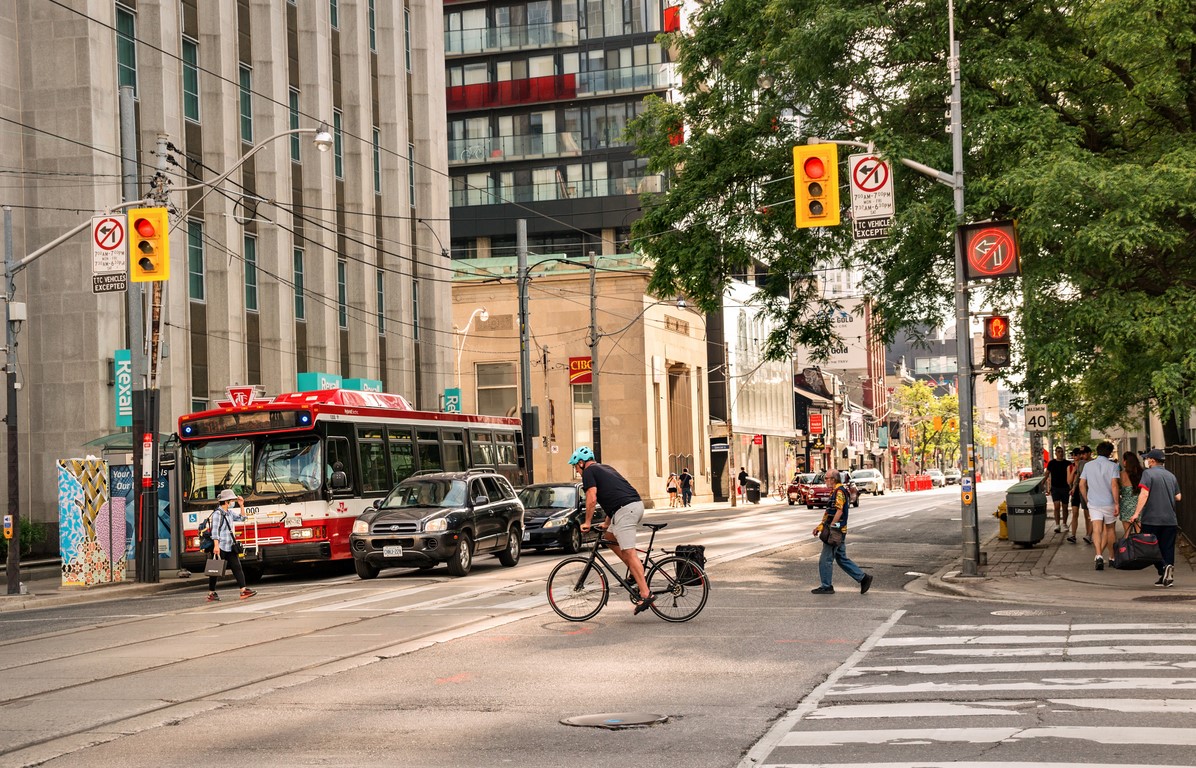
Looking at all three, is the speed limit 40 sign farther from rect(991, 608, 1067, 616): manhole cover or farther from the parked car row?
rect(991, 608, 1067, 616): manhole cover

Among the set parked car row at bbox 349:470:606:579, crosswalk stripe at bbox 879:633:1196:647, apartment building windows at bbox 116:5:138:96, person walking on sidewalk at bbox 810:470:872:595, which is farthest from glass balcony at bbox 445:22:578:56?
crosswalk stripe at bbox 879:633:1196:647

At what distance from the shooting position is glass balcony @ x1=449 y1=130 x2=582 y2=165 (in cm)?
7906

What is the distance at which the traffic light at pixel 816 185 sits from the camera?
65.9ft

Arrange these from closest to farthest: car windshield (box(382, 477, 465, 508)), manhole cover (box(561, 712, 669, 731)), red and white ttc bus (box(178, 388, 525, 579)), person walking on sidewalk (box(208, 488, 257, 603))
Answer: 1. manhole cover (box(561, 712, 669, 731))
2. person walking on sidewalk (box(208, 488, 257, 603))
3. car windshield (box(382, 477, 465, 508))
4. red and white ttc bus (box(178, 388, 525, 579))

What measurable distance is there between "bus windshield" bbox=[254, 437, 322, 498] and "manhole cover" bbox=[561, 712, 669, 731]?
53.8 feet

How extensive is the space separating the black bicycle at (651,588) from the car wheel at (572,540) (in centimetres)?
1352

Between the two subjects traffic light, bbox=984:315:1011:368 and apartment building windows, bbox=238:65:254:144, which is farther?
apartment building windows, bbox=238:65:254:144

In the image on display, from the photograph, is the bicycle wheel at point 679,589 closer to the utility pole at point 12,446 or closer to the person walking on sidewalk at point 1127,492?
the person walking on sidewalk at point 1127,492

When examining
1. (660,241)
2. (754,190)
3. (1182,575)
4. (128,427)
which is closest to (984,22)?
(754,190)

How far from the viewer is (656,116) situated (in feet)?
94.4

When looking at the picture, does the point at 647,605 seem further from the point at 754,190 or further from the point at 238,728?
the point at 754,190

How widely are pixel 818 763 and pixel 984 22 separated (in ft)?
63.2

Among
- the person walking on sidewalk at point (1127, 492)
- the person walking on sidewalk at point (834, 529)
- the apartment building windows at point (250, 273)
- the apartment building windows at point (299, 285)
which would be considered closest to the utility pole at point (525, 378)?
the apartment building windows at point (299, 285)

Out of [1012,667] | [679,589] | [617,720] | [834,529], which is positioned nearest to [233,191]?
[834,529]
